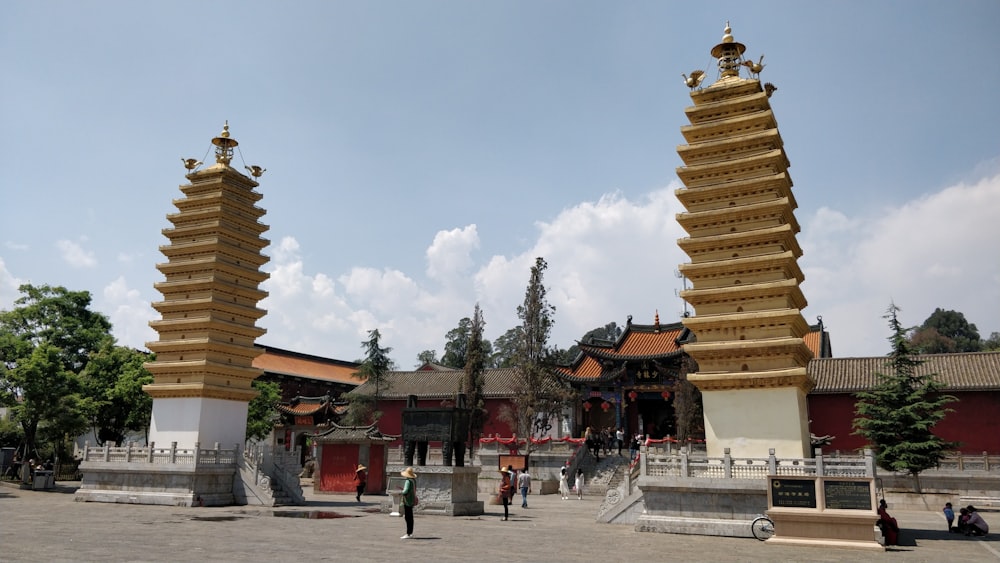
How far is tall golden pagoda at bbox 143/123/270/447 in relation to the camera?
2705 centimetres

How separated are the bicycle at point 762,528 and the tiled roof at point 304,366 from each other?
144 feet

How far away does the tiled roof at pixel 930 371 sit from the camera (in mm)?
33750

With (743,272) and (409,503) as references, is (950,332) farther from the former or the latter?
(409,503)

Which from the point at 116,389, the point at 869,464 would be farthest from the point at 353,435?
the point at 869,464

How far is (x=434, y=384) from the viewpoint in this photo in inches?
2085

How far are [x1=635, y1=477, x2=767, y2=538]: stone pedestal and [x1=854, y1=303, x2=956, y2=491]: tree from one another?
14.2 metres

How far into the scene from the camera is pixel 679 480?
57.9 feet

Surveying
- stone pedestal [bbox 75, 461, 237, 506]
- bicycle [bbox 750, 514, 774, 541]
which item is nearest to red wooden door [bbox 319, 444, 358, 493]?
stone pedestal [bbox 75, 461, 237, 506]

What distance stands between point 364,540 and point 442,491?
6379mm

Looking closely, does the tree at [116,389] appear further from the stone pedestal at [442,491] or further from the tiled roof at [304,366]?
the stone pedestal at [442,491]

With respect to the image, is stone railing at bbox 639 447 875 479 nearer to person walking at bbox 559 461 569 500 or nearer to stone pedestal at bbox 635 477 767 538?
stone pedestal at bbox 635 477 767 538

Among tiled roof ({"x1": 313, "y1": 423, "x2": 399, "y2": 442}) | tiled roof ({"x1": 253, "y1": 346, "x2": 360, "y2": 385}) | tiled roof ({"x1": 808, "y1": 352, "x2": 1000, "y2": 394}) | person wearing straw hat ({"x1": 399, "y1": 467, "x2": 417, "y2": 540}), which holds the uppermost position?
tiled roof ({"x1": 253, "y1": 346, "x2": 360, "y2": 385})

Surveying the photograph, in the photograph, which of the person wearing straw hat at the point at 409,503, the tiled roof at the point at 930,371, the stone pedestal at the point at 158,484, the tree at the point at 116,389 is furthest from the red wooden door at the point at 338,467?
the tiled roof at the point at 930,371

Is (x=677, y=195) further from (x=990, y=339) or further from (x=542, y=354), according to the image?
(x=990, y=339)
